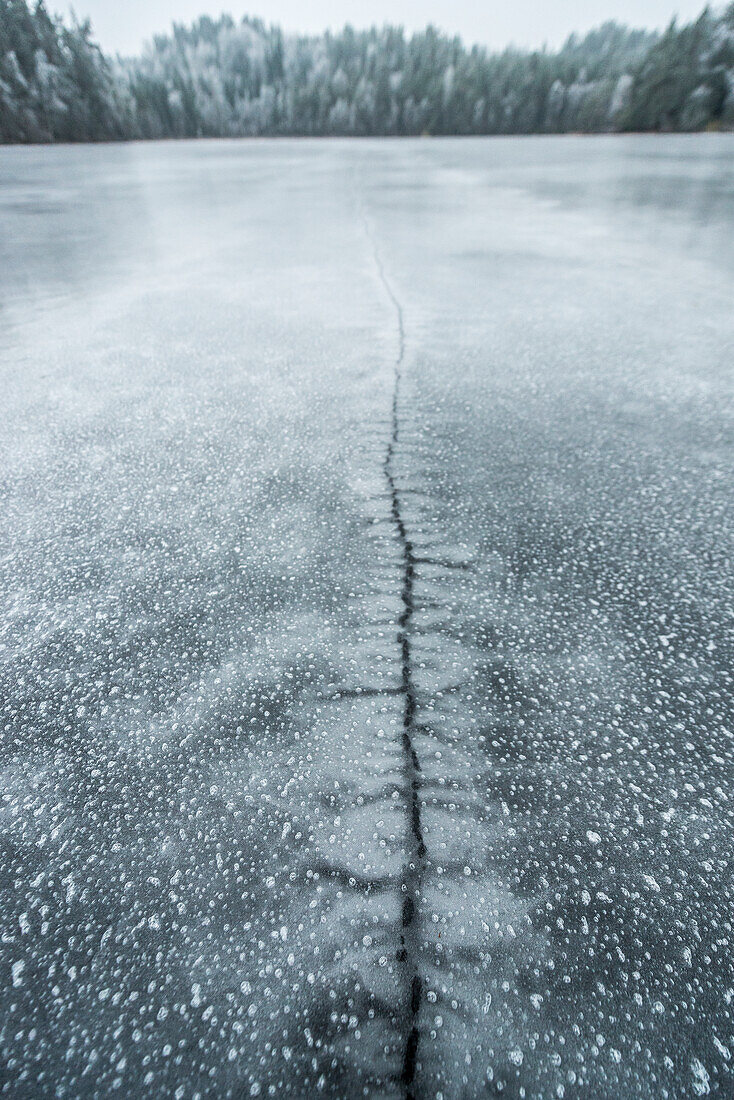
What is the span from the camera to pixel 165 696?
4.06ft

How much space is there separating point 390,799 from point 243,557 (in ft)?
2.83

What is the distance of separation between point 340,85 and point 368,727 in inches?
3550

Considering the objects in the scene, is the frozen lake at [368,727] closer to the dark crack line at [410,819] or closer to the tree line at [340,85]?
the dark crack line at [410,819]

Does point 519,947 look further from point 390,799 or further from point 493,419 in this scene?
point 493,419

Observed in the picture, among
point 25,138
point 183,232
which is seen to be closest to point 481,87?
point 25,138

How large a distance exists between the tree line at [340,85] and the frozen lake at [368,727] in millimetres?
52985

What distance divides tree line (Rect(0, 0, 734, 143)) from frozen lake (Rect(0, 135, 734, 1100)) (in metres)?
53.0

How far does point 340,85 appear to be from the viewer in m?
70.1

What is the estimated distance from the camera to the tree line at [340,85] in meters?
41.6

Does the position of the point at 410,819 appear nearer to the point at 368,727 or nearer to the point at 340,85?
the point at 368,727

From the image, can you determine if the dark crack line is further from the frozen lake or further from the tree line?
the tree line

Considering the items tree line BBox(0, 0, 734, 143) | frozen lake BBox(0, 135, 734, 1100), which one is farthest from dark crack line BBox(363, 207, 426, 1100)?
tree line BBox(0, 0, 734, 143)

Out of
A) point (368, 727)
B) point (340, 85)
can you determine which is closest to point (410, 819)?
point (368, 727)

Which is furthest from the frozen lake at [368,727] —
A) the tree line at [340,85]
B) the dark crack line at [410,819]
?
the tree line at [340,85]
